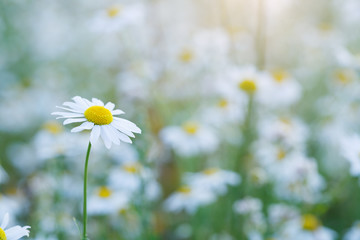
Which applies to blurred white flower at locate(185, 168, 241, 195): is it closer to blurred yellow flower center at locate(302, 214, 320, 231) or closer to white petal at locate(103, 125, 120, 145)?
blurred yellow flower center at locate(302, 214, 320, 231)

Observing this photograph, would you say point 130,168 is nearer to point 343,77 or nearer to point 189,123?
point 189,123

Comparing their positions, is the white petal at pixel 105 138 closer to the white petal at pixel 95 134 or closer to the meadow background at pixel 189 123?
the white petal at pixel 95 134

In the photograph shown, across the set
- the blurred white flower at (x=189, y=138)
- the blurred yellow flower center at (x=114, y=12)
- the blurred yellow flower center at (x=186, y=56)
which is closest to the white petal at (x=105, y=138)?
the blurred white flower at (x=189, y=138)

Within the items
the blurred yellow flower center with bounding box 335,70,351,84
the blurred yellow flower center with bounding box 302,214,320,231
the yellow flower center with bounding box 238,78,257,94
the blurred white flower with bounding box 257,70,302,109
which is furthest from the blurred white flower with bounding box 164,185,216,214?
the blurred yellow flower center with bounding box 335,70,351,84

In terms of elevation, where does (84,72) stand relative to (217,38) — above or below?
above

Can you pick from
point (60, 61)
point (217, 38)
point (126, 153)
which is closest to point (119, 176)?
point (126, 153)

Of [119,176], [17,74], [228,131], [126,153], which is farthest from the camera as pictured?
[17,74]

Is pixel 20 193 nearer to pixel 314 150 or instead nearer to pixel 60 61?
pixel 314 150
